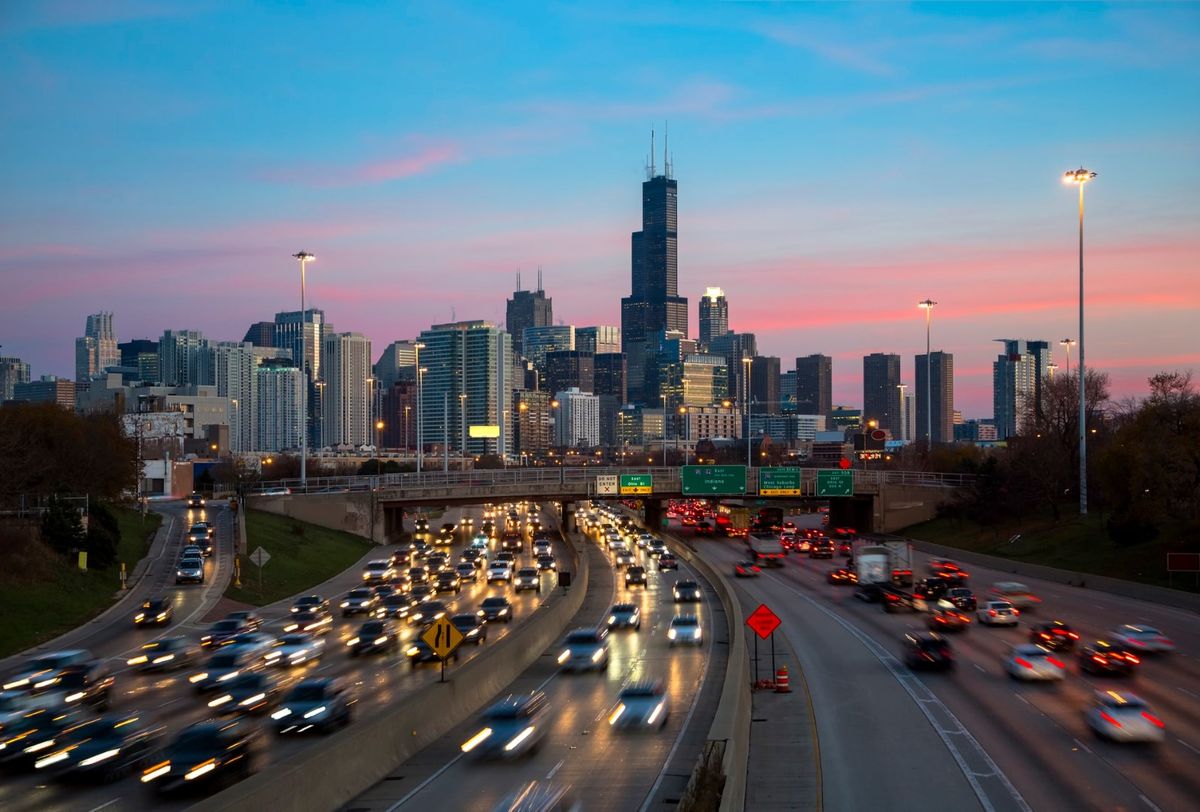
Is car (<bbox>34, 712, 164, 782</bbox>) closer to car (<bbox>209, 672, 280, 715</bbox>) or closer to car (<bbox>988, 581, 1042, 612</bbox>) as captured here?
car (<bbox>209, 672, 280, 715</bbox>)

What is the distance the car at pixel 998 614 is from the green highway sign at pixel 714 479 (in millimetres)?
40237

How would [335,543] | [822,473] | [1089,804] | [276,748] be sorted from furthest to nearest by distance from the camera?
[822,473], [335,543], [276,748], [1089,804]

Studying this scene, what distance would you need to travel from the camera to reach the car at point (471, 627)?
46844mm

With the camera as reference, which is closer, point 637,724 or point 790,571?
point 637,724

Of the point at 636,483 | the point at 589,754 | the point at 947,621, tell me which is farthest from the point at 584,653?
the point at 636,483

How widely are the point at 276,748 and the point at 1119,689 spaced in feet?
84.4

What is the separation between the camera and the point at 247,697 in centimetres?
3203

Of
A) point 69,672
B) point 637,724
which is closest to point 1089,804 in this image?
point 637,724

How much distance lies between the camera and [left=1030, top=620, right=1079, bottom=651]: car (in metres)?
44.2

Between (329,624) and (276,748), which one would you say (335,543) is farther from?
(276,748)

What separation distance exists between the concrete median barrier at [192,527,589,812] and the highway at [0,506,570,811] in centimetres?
232

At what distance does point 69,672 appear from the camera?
108ft

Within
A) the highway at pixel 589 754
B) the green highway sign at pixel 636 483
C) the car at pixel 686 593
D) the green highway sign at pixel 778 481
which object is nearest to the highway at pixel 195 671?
the highway at pixel 589 754

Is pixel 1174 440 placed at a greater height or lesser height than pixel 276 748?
greater
